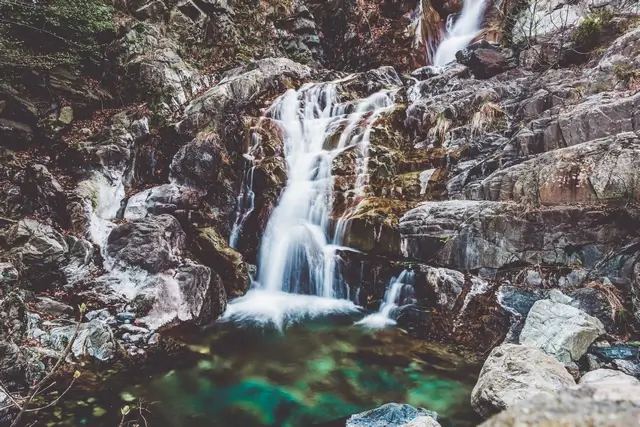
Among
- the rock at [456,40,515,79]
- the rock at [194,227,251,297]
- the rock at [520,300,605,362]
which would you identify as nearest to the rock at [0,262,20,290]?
the rock at [194,227,251,297]

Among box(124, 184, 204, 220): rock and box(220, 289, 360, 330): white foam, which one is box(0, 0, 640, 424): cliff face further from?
box(220, 289, 360, 330): white foam

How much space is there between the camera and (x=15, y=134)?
34.5 ft

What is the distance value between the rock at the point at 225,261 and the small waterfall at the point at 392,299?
313cm

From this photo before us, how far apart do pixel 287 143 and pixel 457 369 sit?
27.8 feet

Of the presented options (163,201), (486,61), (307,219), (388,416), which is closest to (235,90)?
(163,201)

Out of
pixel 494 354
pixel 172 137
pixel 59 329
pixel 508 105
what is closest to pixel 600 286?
pixel 494 354

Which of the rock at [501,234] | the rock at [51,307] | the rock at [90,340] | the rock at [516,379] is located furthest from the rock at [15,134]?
the rock at [516,379]

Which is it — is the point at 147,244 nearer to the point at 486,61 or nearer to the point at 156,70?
Result: the point at 156,70

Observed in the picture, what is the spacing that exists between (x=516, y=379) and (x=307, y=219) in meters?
6.47

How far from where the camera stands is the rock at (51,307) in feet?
22.2

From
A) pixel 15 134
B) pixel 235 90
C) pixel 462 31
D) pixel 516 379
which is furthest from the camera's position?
pixel 462 31

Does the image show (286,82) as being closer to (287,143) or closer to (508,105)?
(287,143)

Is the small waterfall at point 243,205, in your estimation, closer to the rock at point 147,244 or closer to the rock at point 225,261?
the rock at point 225,261

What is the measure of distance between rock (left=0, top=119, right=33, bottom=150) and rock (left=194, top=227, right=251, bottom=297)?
19.7 ft
